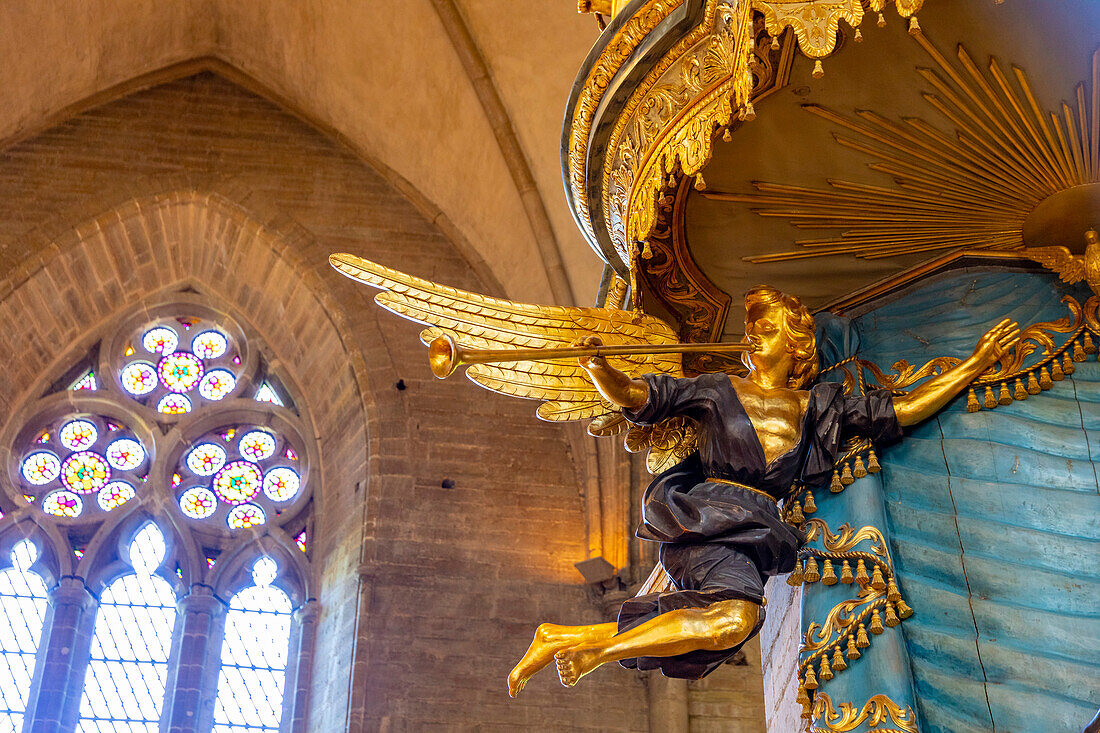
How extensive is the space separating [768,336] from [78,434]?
736cm

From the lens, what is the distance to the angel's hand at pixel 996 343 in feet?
12.8

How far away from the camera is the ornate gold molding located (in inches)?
133

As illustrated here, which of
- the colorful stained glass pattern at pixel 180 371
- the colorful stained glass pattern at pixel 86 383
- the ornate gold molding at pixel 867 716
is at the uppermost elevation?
the colorful stained glass pattern at pixel 180 371

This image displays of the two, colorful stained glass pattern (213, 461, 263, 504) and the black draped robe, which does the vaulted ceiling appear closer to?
colorful stained glass pattern (213, 461, 263, 504)

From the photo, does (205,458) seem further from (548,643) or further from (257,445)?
(548,643)

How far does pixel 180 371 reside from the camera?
10758 mm

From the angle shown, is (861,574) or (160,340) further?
(160,340)

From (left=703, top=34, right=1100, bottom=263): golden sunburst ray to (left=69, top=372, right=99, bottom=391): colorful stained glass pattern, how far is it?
721 cm

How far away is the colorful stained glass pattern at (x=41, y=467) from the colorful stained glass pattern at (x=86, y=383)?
1.75 feet

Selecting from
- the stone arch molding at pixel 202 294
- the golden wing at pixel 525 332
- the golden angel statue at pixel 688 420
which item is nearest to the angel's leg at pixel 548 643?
the golden angel statue at pixel 688 420

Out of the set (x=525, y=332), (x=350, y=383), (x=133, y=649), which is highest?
(x=350, y=383)

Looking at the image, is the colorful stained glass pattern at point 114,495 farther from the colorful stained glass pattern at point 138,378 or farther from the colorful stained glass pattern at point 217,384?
the colorful stained glass pattern at point 217,384

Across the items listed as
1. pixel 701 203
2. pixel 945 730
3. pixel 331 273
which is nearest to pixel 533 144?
pixel 331 273

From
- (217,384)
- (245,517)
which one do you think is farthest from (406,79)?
(245,517)
